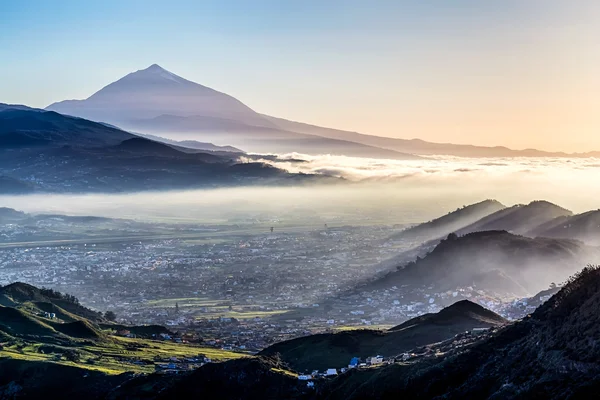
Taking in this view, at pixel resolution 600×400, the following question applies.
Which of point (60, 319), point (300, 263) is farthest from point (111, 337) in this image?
point (300, 263)

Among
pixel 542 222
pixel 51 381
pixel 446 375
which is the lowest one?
pixel 51 381

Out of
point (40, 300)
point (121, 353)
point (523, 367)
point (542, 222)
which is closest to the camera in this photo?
point (523, 367)

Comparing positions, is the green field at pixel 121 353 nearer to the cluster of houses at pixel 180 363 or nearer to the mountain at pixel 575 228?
the cluster of houses at pixel 180 363

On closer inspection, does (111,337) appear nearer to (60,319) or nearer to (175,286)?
(60,319)

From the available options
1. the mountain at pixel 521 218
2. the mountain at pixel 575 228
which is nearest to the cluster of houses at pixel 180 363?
the mountain at pixel 575 228

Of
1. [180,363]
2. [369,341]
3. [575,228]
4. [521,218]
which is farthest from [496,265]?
[180,363]

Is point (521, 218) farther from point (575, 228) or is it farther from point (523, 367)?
point (523, 367)

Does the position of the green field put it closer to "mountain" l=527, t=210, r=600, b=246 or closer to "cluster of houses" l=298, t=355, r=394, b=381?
"cluster of houses" l=298, t=355, r=394, b=381
